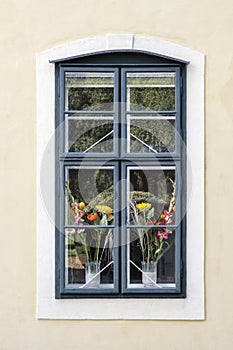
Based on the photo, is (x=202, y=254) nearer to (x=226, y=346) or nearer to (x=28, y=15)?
(x=226, y=346)

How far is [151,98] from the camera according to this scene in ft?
20.2

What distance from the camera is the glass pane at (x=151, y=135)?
6125mm

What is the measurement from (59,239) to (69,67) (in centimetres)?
112

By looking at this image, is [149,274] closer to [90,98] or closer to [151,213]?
[151,213]

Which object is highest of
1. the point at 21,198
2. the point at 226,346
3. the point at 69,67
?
the point at 69,67

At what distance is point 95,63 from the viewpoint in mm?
6113

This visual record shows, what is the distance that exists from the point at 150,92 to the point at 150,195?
67cm

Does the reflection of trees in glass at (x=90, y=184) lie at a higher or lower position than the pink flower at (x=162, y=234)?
higher

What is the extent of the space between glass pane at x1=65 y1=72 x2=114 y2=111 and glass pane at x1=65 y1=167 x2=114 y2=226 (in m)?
0.40

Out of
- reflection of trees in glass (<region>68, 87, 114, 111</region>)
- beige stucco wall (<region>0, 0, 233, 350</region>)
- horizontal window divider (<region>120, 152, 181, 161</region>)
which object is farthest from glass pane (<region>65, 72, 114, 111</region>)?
horizontal window divider (<region>120, 152, 181, 161</region>)

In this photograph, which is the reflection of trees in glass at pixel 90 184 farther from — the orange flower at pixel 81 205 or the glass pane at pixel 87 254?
the glass pane at pixel 87 254

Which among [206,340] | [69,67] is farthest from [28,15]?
[206,340]

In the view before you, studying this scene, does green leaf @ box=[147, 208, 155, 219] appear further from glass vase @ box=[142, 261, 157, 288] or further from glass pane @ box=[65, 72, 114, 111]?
glass pane @ box=[65, 72, 114, 111]

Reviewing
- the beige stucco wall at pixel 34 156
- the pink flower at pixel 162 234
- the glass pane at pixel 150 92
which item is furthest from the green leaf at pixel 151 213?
the glass pane at pixel 150 92
